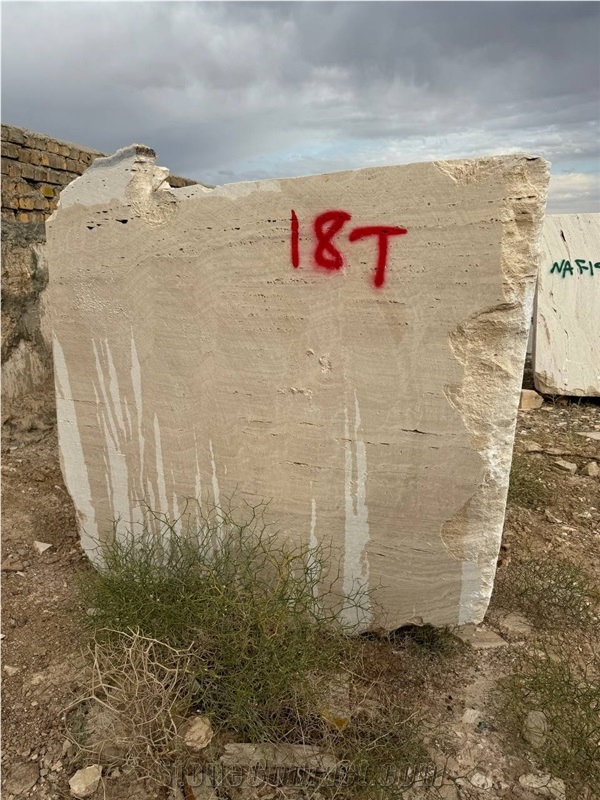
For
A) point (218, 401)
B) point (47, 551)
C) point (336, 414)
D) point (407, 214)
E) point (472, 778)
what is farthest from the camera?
point (47, 551)

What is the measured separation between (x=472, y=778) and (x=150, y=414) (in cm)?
164

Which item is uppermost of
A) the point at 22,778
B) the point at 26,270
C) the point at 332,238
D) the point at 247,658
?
the point at 332,238

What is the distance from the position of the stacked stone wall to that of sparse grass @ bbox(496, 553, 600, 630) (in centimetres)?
306

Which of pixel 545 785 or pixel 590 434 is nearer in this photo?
pixel 545 785

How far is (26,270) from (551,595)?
3.58 metres

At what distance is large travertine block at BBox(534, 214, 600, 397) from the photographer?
211 inches

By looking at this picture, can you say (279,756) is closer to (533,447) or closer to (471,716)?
(471,716)

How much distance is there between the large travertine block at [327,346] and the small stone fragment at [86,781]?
94cm

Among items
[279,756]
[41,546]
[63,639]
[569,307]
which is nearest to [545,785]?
[279,756]

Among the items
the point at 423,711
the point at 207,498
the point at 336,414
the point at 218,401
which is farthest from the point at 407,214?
the point at 423,711

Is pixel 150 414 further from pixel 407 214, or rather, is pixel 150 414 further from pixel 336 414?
pixel 407 214

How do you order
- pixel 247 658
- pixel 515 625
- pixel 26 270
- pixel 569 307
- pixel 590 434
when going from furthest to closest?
1. pixel 569 307
2. pixel 590 434
3. pixel 26 270
4. pixel 515 625
5. pixel 247 658

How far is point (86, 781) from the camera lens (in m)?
1.73

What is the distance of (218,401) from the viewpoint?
7.64 feet
